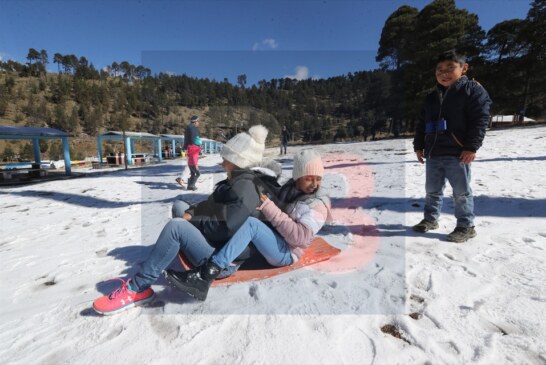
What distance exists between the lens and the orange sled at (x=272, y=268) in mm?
2404

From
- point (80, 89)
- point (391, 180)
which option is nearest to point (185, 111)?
point (80, 89)

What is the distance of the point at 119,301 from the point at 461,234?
3428mm

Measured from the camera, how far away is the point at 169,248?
2.16 meters

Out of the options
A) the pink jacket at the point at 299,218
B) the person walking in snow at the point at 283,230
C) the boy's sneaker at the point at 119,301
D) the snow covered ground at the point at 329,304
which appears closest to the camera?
the snow covered ground at the point at 329,304

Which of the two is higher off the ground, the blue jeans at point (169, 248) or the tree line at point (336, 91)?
the tree line at point (336, 91)

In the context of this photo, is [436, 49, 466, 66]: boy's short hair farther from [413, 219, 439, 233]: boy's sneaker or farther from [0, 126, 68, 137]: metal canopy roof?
[0, 126, 68, 137]: metal canopy roof

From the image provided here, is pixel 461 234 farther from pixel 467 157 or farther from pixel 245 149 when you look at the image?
pixel 245 149

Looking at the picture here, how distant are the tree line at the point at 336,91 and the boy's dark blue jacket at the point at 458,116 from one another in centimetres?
205

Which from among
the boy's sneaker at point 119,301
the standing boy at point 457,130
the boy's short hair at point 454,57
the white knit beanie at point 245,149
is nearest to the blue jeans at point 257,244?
the white knit beanie at point 245,149

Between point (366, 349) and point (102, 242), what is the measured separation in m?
3.58

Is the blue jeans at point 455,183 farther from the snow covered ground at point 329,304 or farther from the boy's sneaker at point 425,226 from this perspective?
the snow covered ground at point 329,304

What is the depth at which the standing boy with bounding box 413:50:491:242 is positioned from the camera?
2.96 meters

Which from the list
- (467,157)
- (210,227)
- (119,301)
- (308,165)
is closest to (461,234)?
(467,157)

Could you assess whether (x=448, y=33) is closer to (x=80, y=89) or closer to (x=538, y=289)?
(x=538, y=289)
